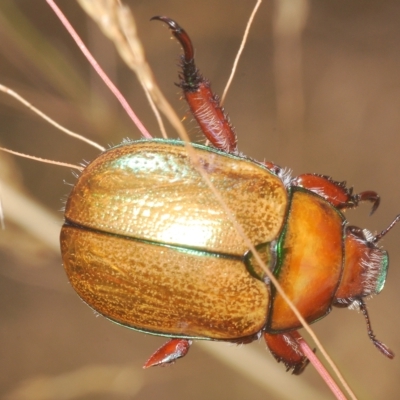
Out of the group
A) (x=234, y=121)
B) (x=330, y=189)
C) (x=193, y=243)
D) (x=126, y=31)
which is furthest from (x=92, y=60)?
(x=234, y=121)

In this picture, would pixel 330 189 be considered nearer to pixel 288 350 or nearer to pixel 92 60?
pixel 288 350

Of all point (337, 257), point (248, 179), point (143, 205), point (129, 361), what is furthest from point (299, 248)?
point (129, 361)

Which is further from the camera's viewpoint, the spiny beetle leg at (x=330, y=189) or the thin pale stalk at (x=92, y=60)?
the spiny beetle leg at (x=330, y=189)

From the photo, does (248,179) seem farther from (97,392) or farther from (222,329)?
(97,392)

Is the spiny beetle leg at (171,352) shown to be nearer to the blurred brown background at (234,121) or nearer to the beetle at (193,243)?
the beetle at (193,243)

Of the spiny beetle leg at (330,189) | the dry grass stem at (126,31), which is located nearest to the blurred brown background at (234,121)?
the spiny beetle leg at (330,189)
